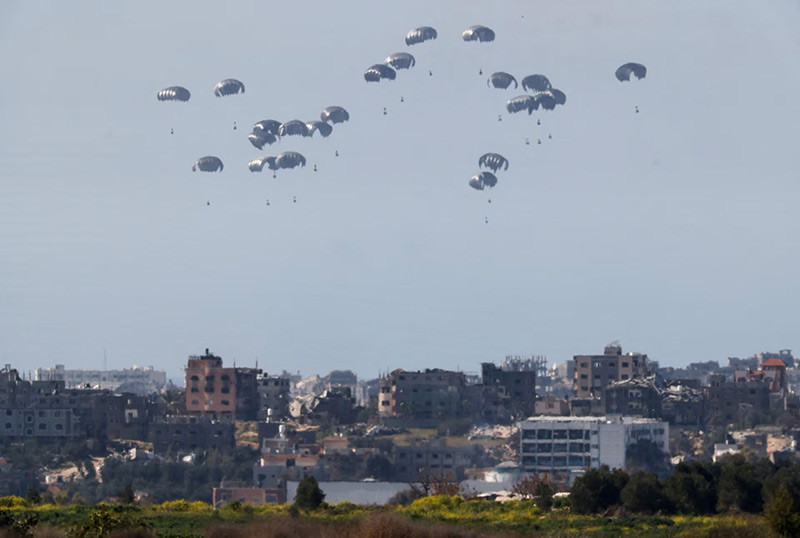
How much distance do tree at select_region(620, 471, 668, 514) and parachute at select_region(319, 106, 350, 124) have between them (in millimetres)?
85388

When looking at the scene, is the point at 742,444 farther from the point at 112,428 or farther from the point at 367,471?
the point at 112,428

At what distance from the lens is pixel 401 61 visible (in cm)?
16125

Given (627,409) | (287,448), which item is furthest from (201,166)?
(627,409)

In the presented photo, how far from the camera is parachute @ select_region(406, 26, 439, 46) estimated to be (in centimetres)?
15450

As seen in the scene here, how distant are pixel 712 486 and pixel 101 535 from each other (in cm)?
3305

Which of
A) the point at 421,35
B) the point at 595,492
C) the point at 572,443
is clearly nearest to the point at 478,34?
the point at 421,35

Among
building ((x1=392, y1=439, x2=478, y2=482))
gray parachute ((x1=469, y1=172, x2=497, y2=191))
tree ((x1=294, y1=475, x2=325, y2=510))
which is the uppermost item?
gray parachute ((x1=469, y1=172, x2=497, y2=191))

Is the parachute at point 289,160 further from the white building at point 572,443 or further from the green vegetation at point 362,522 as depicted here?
the green vegetation at point 362,522

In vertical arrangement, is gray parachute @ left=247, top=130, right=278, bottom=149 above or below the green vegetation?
above

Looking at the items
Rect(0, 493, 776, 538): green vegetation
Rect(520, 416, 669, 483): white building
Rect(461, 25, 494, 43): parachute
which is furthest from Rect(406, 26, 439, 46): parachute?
Rect(0, 493, 776, 538): green vegetation

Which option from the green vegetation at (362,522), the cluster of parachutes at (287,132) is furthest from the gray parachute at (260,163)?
the green vegetation at (362,522)

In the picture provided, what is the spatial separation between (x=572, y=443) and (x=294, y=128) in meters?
36.3

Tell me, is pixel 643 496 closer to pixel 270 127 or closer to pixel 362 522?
pixel 362 522

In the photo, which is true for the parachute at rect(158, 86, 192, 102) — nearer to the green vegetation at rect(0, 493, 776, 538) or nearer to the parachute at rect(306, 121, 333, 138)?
the parachute at rect(306, 121, 333, 138)
